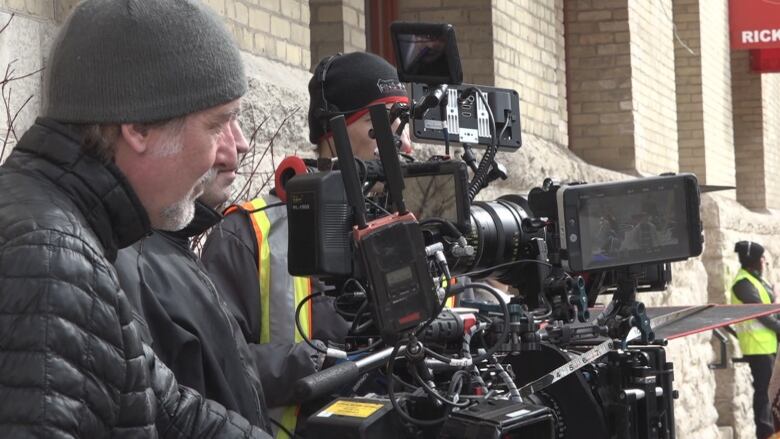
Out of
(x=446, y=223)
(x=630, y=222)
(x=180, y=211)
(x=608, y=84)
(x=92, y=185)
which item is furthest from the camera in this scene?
(x=608, y=84)

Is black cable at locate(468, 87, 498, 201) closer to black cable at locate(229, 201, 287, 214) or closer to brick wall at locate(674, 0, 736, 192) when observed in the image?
black cable at locate(229, 201, 287, 214)

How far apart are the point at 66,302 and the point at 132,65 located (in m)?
0.38

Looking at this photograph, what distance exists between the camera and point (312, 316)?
2.98 metres

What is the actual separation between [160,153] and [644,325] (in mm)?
1625

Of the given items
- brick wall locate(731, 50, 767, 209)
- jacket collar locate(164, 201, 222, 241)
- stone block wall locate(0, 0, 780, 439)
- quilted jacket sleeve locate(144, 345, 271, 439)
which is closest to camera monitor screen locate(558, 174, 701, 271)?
jacket collar locate(164, 201, 222, 241)

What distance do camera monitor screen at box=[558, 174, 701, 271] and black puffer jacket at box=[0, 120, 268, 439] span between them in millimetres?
1431

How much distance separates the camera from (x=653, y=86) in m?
10.8

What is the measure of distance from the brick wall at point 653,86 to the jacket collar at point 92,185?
330 inches

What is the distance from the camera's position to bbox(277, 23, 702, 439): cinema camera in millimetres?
2271

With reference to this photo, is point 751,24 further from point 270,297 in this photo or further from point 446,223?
point 446,223

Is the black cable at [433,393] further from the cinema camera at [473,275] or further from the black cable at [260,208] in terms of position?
the black cable at [260,208]

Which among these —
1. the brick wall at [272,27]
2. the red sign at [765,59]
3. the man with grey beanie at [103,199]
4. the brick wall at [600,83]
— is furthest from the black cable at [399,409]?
the red sign at [765,59]

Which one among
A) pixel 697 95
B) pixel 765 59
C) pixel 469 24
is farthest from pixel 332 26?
pixel 765 59

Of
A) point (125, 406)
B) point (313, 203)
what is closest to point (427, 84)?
point (313, 203)
